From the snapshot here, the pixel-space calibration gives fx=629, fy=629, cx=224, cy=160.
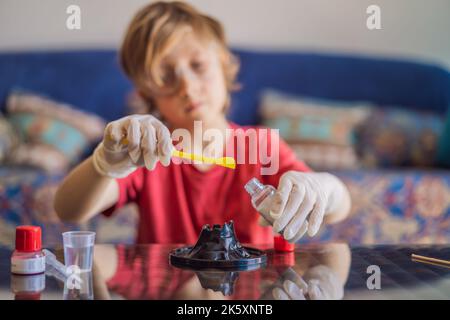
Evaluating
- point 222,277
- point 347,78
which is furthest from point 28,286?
point 347,78

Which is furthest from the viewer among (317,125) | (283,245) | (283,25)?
(283,25)

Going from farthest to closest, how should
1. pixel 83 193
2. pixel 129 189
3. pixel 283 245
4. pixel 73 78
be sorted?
pixel 73 78 → pixel 129 189 → pixel 83 193 → pixel 283 245

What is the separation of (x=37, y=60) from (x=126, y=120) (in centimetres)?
171

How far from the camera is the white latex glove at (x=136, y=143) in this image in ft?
3.18

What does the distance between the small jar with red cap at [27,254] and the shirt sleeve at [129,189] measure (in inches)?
20.1

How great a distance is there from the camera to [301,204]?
920mm

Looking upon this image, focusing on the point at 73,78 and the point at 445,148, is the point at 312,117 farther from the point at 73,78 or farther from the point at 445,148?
the point at 73,78

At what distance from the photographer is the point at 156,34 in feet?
5.11

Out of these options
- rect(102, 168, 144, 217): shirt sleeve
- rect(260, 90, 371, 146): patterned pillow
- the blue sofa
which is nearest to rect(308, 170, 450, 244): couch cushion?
the blue sofa

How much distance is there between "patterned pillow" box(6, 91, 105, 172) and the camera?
7.27 feet

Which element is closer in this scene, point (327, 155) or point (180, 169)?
point (180, 169)

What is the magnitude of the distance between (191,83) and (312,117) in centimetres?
95

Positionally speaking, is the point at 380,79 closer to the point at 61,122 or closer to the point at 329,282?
the point at 61,122
